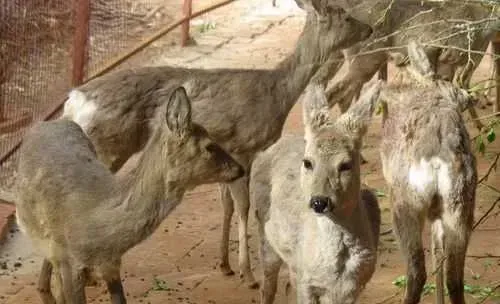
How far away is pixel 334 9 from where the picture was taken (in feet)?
33.2

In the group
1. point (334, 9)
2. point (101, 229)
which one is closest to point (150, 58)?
point (334, 9)

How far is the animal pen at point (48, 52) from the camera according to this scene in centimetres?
1080

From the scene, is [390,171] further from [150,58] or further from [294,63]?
[150,58]

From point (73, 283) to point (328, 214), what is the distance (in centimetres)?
157

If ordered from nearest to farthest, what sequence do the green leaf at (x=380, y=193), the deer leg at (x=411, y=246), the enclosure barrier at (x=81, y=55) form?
the deer leg at (x=411, y=246), the green leaf at (x=380, y=193), the enclosure barrier at (x=81, y=55)

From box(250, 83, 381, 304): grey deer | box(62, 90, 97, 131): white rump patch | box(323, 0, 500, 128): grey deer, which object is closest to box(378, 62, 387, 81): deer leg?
box(323, 0, 500, 128): grey deer

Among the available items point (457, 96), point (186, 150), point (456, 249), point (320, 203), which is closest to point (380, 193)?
point (457, 96)

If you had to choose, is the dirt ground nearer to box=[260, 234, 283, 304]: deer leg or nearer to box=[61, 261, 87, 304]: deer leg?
box=[260, 234, 283, 304]: deer leg

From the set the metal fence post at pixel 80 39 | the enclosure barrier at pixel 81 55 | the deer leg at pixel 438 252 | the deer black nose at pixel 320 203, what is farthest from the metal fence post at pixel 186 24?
the deer black nose at pixel 320 203

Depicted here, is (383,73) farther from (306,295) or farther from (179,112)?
Answer: (306,295)

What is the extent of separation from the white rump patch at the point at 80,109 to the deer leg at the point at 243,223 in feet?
3.62

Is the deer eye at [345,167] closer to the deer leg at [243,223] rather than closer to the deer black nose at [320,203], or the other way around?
the deer black nose at [320,203]

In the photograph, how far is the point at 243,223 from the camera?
30.4ft

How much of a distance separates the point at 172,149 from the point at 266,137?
1955 millimetres
